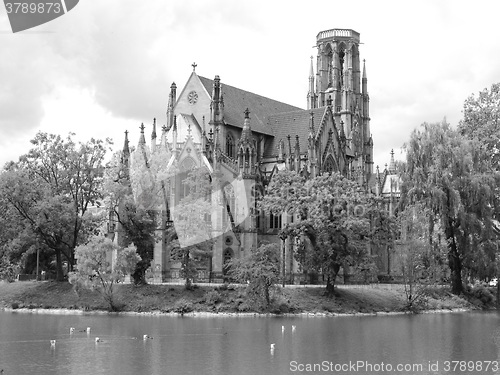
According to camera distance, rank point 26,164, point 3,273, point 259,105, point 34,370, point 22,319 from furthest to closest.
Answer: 1. point 259,105
2. point 3,273
3. point 26,164
4. point 22,319
5. point 34,370

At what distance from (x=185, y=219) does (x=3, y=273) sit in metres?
25.2

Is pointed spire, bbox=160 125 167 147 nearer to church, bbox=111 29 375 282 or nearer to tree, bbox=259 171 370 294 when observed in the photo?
church, bbox=111 29 375 282

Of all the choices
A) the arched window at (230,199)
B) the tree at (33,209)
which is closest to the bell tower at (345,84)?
the arched window at (230,199)

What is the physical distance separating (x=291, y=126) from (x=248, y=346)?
57841mm

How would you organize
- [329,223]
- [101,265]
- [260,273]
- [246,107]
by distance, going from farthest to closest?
[246,107], [329,223], [101,265], [260,273]

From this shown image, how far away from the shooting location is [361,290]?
68.3 m

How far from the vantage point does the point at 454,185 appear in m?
64.9

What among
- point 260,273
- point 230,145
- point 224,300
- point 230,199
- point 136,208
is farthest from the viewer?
point 230,145

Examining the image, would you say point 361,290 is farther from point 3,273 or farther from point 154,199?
point 3,273

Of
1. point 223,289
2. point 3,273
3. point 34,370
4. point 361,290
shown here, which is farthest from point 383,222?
point 34,370

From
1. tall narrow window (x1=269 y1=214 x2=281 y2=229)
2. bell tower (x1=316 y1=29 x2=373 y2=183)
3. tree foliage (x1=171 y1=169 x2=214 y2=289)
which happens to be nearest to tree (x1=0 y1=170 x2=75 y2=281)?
tree foliage (x1=171 y1=169 x2=214 y2=289)

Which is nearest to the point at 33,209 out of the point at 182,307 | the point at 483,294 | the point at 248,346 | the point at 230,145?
the point at 182,307

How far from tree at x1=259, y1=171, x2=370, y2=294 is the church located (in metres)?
7.87

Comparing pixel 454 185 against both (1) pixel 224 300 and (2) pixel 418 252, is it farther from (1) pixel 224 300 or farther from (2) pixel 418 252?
(1) pixel 224 300
